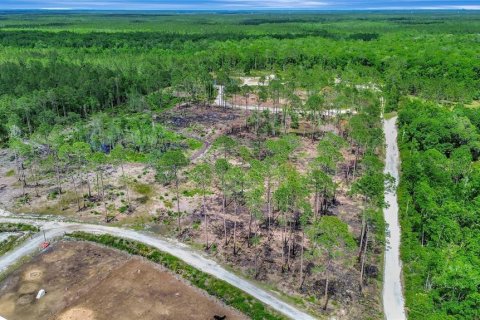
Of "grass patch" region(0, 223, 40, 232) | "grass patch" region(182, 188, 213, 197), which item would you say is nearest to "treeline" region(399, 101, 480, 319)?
"grass patch" region(182, 188, 213, 197)

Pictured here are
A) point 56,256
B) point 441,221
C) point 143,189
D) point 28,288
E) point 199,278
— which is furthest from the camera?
point 143,189

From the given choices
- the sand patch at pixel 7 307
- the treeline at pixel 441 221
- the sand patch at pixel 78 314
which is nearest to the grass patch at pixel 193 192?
the sand patch at pixel 78 314

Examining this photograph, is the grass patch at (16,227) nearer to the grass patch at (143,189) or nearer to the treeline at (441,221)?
the grass patch at (143,189)

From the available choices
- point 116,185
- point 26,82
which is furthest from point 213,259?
point 26,82

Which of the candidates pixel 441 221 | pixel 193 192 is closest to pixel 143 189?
pixel 193 192

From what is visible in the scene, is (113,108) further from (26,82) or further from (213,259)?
(213,259)

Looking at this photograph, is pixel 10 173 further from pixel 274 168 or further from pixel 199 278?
pixel 274 168
